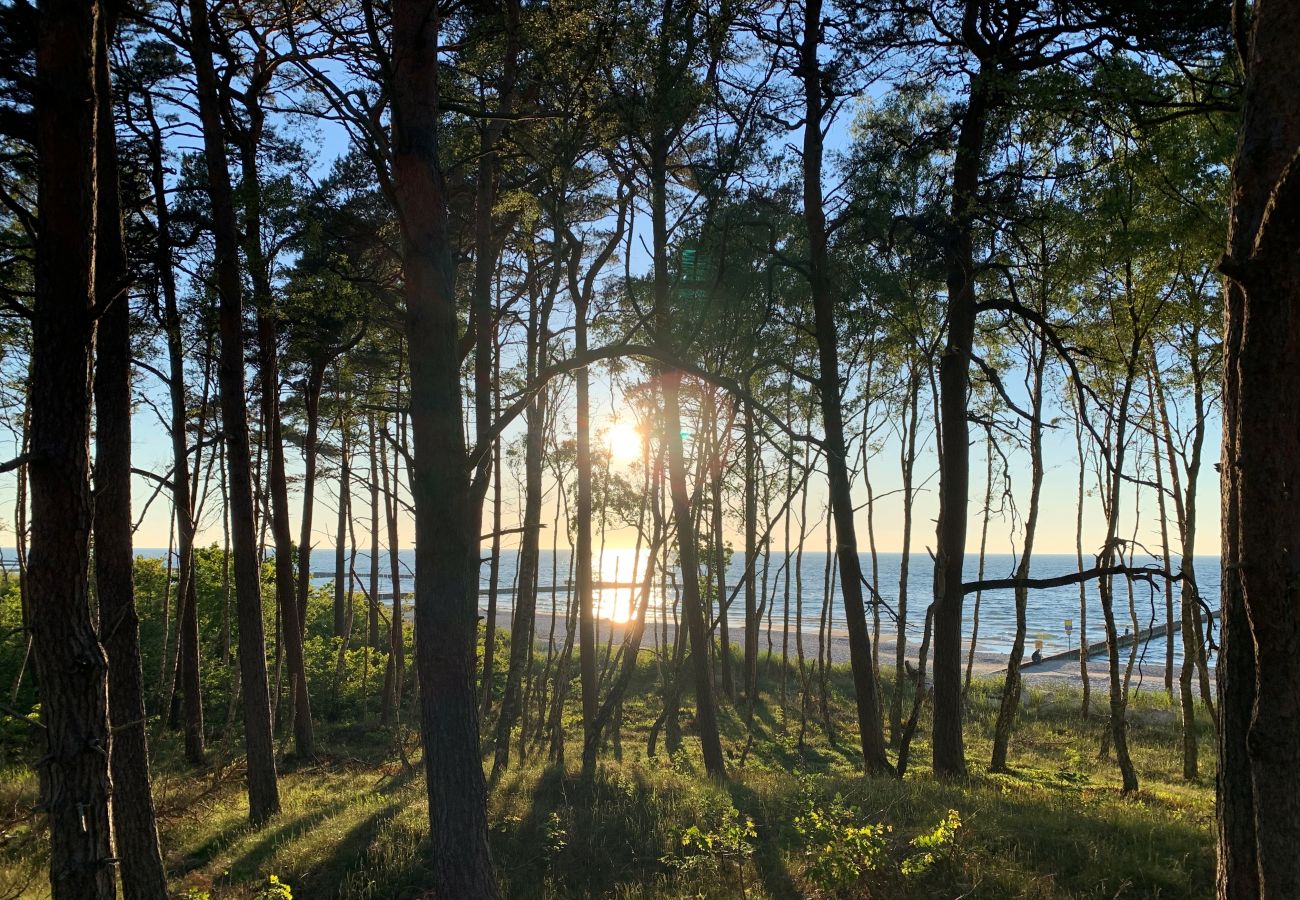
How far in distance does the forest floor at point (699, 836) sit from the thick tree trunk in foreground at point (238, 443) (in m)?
0.77

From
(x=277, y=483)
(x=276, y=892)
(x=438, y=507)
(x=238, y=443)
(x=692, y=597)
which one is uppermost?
(x=238, y=443)

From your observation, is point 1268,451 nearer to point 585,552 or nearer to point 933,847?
point 933,847

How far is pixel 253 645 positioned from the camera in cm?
879

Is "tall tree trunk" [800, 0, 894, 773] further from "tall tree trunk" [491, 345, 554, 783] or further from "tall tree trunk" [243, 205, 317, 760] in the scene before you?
"tall tree trunk" [243, 205, 317, 760]

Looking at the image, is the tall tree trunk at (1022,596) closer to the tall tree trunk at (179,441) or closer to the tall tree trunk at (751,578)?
the tall tree trunk at (751,578)

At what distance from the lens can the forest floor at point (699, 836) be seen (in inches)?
212

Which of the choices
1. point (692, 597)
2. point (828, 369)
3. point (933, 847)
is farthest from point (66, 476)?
point (692, 597)

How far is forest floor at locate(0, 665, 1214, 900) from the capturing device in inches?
212

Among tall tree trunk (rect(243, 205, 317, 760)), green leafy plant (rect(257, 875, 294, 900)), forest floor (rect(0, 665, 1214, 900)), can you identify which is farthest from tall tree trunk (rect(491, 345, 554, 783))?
green leafy plant (rect(257, 875, 294, 900))

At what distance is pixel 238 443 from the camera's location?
883 centimetres

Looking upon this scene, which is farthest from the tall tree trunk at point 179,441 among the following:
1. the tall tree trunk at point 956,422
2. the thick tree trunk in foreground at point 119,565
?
the tall tree trunk at point 956,422

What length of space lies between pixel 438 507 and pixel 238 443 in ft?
18.7

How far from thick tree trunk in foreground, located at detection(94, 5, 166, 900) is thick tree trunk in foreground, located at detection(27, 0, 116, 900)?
122 centimetres

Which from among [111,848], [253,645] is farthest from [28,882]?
[111,848]
